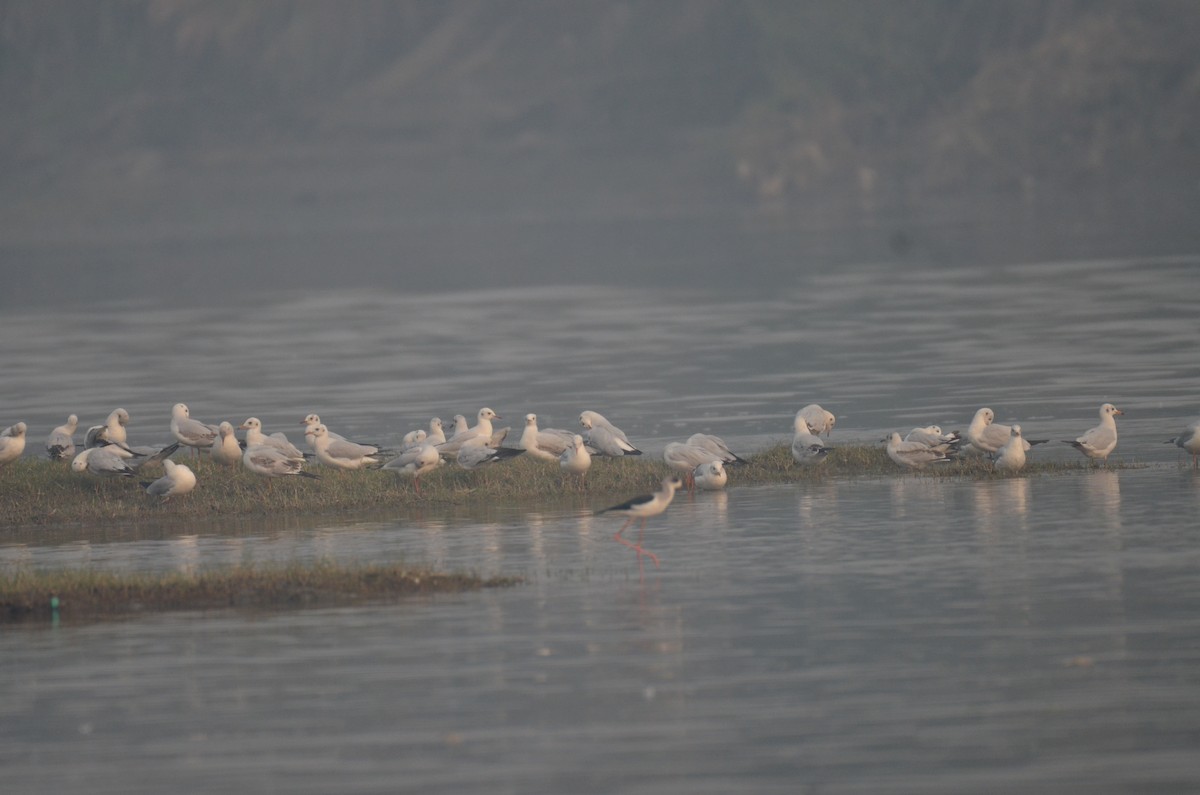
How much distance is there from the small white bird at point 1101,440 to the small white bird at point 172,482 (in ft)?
33.8

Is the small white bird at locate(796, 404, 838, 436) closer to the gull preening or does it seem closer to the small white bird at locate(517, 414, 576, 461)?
the small white bird at locate(517, 414, 576, 461)

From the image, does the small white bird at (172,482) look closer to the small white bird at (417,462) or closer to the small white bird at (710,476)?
the small white bird at (417,462)

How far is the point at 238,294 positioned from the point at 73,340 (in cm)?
2540

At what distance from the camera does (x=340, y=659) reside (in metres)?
17.5

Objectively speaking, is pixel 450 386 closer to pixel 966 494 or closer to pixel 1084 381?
pixel 1084 381

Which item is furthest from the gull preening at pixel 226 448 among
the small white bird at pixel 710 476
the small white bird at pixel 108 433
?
the small white bird at pixel 710 476

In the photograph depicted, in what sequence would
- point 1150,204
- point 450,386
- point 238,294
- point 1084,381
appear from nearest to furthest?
1. point 1084,381
2. point 450,386
3. point 238,294
4. point 1150,204

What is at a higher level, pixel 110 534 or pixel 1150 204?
pixel 1150 204

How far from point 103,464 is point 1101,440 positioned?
11799 millimetres

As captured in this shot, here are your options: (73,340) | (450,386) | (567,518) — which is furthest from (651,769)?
(73,340)

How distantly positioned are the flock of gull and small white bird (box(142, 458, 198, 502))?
0.04 ft

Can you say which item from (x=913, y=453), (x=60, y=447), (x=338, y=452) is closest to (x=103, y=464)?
(x=60, y=447)

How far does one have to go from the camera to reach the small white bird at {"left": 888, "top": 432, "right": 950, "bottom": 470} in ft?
86.2

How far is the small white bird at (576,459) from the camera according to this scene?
2588cm
